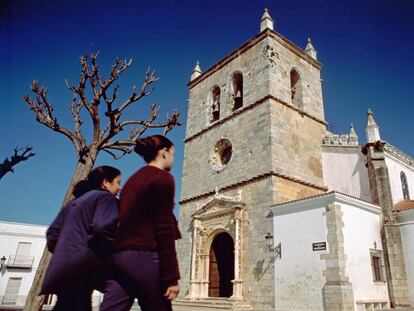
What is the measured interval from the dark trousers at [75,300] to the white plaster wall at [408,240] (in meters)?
12.0

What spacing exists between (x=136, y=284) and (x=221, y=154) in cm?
1462

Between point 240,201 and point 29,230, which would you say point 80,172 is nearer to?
point 240,201

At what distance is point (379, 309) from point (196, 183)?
9581 millimetres

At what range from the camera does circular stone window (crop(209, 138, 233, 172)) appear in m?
16.3

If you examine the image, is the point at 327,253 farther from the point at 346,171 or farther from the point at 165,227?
the point at 165,227

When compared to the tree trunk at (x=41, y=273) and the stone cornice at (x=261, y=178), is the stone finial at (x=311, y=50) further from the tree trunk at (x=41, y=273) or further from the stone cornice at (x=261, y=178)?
the tree trunk at (x=41, y=273)

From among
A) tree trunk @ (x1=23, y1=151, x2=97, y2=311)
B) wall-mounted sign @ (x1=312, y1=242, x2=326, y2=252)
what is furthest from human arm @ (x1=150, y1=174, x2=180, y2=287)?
wall-mounted sign @ (x1=312, y1=242, x2=326, y2=252)

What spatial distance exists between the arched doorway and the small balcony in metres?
16.3

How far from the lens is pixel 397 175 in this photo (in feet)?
48.4

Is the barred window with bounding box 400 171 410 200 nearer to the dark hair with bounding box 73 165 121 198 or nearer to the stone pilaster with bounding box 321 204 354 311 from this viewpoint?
the stone pilaster with bounding box 321 204 354 311

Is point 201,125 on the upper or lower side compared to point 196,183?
upper

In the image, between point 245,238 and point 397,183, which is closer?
point 245,238

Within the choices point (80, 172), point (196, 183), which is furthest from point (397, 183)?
point (80, 172)

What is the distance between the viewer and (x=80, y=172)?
26.0 feet
